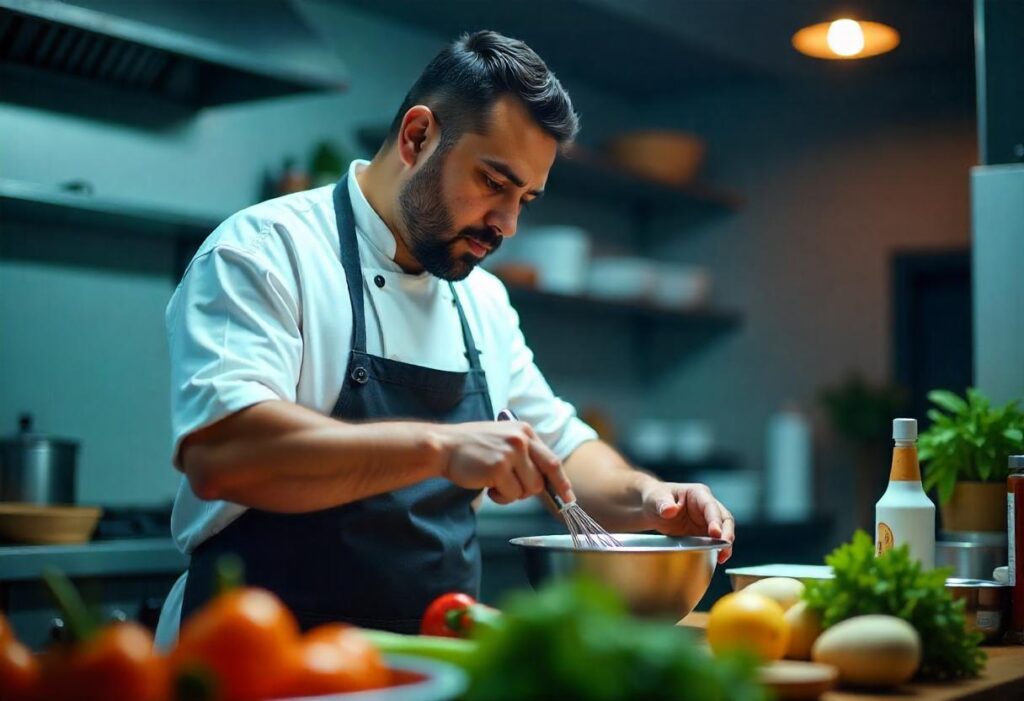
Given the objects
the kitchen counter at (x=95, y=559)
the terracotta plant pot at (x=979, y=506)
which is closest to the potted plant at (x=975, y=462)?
the terracotta plant pot at (x=979, y=506)

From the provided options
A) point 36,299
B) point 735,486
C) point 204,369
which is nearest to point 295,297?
point 204,369

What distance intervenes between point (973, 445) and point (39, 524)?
6.15ft

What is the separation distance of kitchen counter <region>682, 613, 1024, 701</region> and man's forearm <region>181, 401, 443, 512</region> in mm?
526

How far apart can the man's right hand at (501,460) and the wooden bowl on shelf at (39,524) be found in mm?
1519

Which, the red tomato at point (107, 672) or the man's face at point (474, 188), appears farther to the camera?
the man's face at point (474, 188)

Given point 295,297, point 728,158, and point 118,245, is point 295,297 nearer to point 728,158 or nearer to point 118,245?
point 118,245

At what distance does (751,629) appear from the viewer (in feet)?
4.15

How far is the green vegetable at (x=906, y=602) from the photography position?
52.9 inches

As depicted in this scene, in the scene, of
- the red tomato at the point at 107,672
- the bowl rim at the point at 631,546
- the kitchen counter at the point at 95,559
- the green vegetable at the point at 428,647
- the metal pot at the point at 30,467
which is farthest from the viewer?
the metal pot at the point at 30,467

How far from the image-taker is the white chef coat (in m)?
1.53

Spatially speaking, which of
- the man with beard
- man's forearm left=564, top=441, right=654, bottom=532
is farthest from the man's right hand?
man's forearm left=564, top=441, right=654, bottom=532

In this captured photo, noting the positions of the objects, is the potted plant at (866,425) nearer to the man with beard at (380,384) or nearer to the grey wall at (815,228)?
the grey wall at (815,228)

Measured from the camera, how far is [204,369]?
1.50m

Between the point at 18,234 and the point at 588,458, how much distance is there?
177 cm
